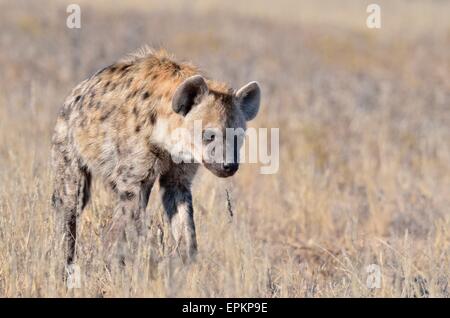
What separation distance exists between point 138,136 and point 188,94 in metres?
0.49

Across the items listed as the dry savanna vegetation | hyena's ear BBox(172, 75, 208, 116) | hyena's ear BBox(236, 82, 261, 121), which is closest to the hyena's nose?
the dry savanna vegetation

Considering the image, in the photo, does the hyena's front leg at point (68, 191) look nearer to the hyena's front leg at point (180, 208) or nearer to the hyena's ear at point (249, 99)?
the hyena's front leg at point (180, 208)

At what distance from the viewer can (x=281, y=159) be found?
11422 millimetres

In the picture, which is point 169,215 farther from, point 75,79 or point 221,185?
point 75,79

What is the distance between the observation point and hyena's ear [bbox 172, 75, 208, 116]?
5.96m

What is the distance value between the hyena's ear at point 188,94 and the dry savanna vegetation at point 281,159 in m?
0.65

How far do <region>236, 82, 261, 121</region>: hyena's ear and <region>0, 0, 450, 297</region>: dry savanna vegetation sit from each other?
27.1 inches

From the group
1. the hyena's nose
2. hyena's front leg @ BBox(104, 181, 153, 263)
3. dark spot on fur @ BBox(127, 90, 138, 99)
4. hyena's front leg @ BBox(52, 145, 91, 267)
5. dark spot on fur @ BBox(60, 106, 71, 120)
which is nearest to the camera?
the hyena's nose

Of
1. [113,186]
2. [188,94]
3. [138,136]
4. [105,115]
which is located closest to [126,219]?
[113,186]

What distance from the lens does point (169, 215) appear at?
6.48 metres

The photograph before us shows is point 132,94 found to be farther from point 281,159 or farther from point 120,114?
point 281,159

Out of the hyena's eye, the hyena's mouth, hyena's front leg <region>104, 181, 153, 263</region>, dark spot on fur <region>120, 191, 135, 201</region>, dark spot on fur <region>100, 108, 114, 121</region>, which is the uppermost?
dark spot on fur <region>100, 108, 114, 121</region>

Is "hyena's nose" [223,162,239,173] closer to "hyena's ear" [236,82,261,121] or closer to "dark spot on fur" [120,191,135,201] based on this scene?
"hyena's ear" [236,82,261,121]
